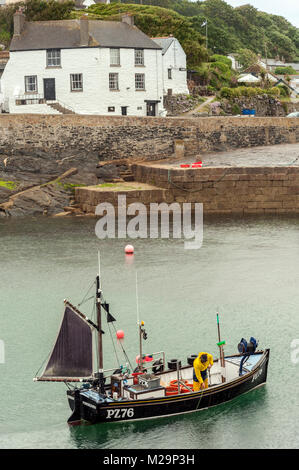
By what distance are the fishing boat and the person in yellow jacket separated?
0.19m

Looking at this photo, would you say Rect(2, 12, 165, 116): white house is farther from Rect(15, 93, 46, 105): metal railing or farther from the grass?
the grass

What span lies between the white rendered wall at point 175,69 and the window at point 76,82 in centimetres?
723

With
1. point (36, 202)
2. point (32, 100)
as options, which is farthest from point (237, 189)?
point (32, 100)

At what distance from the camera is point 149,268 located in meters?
33.5

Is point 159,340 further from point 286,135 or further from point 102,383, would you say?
point 286,135

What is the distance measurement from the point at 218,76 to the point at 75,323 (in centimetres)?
4818

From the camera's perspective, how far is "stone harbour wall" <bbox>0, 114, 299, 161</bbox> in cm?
4816

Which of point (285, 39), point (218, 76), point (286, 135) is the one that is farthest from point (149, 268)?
point (285, 39)

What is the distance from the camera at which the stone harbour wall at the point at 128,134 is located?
48.2 meters

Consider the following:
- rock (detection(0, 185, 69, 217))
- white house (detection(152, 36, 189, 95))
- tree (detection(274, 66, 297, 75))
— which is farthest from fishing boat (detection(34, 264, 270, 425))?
tree (detection(274, 66, 297, 75))

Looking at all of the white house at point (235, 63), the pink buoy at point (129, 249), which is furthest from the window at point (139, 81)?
the white house at point (235, 63)

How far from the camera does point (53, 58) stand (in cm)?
5247

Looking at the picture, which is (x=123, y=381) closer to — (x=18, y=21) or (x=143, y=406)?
(x=143, y=406)
